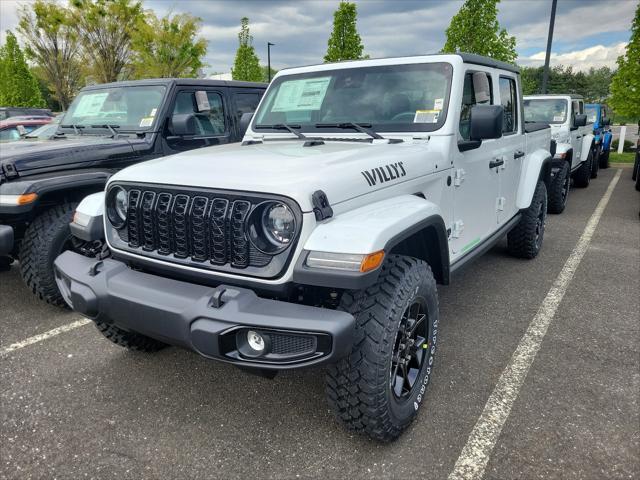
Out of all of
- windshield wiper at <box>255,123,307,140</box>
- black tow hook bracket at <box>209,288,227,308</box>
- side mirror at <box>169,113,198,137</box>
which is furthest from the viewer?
side mirror at <box>169,113,198,137</box>

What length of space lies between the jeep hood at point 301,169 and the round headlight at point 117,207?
93mm

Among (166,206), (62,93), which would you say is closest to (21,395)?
(166,206)

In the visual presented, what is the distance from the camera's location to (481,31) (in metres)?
13.1

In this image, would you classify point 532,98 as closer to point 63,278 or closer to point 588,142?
point 588,142

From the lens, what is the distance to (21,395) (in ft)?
9.30

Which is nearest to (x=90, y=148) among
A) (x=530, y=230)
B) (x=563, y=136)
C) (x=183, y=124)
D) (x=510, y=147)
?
(x=183, y=124)

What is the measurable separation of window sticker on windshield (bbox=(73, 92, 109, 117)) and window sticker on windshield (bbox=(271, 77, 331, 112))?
8.22ft

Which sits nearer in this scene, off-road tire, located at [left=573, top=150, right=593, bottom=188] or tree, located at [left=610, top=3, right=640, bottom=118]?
off-road tire, located at [left=573, top=150, right=593, bottom=188]

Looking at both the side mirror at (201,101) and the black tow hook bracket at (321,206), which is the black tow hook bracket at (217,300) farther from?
the side mirror at (201,101)

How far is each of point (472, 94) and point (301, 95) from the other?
1224 millimetres

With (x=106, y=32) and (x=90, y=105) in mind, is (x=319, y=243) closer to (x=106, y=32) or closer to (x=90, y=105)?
(x=90, y=105)

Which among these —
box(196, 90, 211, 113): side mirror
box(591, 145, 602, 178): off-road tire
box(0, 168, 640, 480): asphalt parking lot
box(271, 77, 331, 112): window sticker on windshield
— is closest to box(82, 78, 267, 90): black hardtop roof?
box(196, 90, 211, 113): side mirror

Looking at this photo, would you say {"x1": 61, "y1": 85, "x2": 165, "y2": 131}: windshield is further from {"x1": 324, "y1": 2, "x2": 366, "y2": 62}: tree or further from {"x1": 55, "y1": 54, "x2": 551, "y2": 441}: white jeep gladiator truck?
{"x1": 324, "y1": 2, "x2": 366, "y2": 62}: tree

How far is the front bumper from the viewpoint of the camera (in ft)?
11.6
